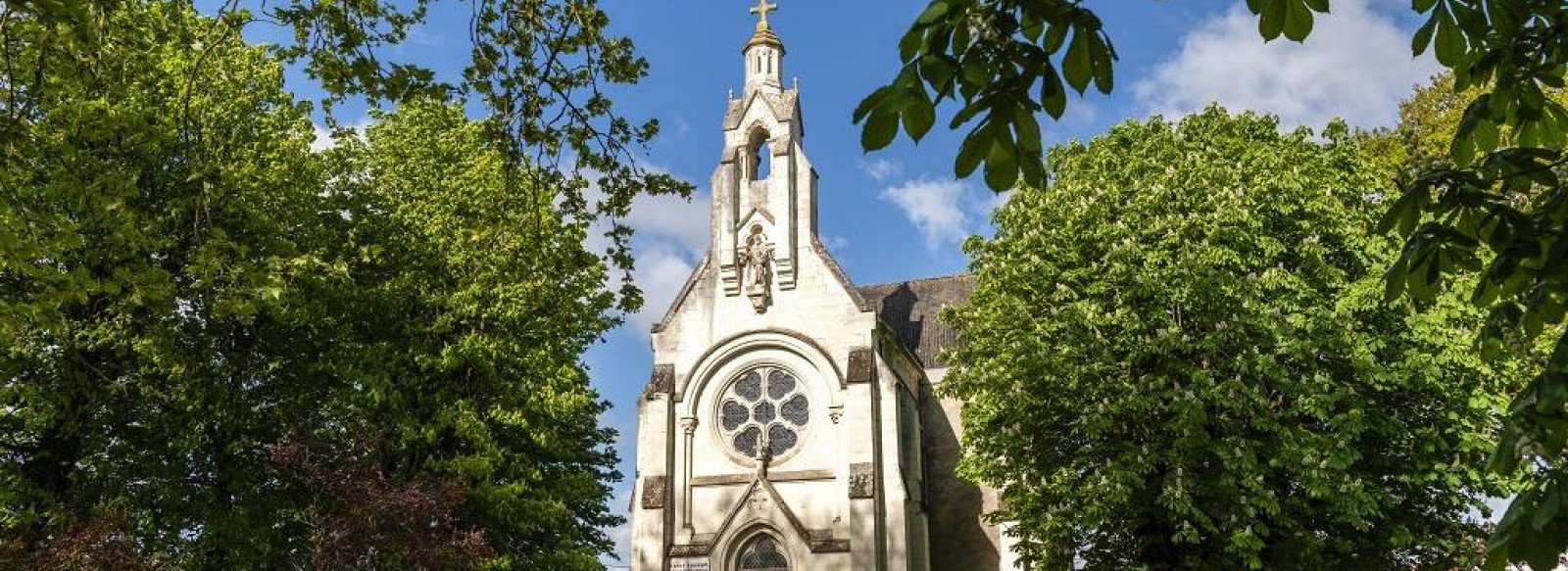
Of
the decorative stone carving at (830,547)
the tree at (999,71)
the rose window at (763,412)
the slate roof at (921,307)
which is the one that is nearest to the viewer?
the tree at (999,71)

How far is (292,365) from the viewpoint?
22688 mm

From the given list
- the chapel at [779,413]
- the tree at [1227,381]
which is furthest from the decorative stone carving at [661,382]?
the tree at [1227,381]

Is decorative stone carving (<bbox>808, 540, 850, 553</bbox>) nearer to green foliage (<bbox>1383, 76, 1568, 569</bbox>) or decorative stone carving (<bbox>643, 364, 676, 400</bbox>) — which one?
decorative stone carving (<bbox>643, 364, 676, 400</bbox>)

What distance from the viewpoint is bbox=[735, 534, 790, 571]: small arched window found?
2519cm

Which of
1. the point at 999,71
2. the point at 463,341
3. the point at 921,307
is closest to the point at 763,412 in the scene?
the point at 463,341

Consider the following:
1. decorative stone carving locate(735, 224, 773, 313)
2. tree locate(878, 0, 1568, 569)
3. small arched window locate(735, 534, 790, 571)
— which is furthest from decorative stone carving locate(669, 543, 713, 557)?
tree locate(878, 0, 1568, 569)

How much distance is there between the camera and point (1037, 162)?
351cm

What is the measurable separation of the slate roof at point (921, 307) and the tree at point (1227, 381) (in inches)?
363

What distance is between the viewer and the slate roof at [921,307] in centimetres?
3216

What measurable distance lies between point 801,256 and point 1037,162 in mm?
24291

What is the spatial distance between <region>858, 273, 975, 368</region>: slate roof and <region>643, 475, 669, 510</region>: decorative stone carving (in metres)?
8.25

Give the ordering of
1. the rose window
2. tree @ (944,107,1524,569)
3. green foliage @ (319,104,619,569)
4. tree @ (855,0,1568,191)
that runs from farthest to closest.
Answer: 1. the rose window
2. green foliage @ (319,104,619,569)
3. tree @ (944,107,1524,569)
4. tree @ (855,0,1568,191)

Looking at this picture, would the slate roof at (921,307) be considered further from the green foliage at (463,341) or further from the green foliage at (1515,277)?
Result: the green foliage at (1515,277)

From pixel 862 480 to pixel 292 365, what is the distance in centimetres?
1132
